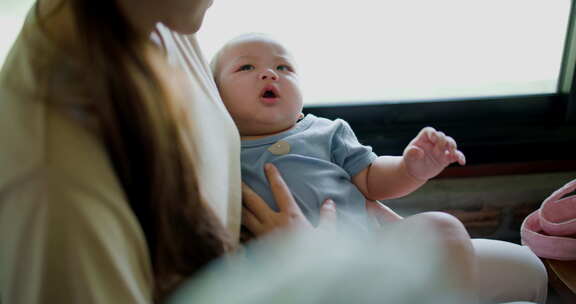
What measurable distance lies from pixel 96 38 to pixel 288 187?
524 mm

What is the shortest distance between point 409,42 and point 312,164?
62 centimetres

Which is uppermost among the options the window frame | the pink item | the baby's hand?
the baby's hand

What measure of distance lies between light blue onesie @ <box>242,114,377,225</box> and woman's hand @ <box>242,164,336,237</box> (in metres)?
0.04

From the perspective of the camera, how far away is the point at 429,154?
0.86 metres

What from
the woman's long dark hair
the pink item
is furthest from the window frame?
the woman's long dark hair

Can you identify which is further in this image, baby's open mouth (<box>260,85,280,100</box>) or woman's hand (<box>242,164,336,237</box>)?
baby's open mouth (<box>260,85,280,100</box>)

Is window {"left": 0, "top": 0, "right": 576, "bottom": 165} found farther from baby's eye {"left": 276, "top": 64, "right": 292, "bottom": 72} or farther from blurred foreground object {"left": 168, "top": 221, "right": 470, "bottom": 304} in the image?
blurred foreground object {"left": 168, "top": 221, "right": 470, "bottom": 304}

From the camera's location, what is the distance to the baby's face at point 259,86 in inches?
38.8

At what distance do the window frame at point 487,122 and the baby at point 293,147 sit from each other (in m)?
0.37

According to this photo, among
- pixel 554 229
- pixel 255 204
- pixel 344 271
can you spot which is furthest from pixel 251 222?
pixel 554 229

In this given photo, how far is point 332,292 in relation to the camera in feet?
2.33

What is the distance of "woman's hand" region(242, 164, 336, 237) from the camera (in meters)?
0.80

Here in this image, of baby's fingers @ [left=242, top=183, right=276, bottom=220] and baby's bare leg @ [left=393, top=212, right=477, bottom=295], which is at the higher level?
baby's fingers @ [left=242, top=183, right=276, bottom=220]

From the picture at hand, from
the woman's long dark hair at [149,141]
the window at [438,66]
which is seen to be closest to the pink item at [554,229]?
the window at [438,66]
